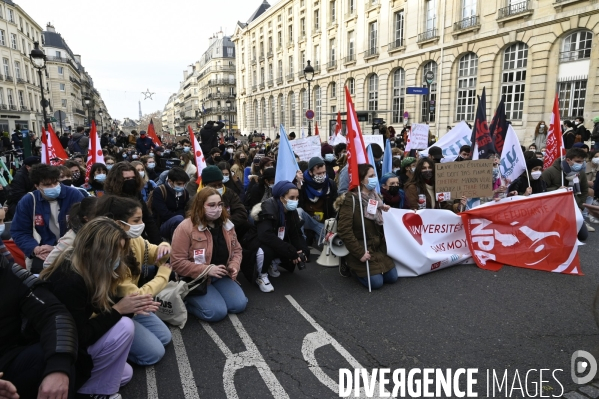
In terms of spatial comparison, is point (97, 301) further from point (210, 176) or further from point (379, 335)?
point (210, 176)

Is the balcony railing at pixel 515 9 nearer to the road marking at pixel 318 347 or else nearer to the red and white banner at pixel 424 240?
the red and white banner at pixel 424 240

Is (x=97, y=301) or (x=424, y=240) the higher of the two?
(x=97, y=301)

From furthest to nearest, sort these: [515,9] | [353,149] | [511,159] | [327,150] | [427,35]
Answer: [427,35], [515,9], [327,150], [511,159], [353,149]

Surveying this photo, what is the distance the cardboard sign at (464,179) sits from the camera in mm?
5723

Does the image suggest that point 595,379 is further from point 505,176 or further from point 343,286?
point 505,176

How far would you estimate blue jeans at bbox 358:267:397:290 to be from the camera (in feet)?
15.6

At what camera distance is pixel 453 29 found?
24.4 m

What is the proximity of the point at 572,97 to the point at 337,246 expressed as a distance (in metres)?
20.0

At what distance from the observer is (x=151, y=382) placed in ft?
10.0

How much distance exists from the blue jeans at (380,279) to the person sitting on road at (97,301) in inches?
113

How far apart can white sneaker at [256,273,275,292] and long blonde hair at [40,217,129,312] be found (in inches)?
93.5

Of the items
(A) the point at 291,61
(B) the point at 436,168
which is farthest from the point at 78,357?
(A) the point at 291,61

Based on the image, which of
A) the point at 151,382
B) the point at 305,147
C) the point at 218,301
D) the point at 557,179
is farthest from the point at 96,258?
the point at 557,179

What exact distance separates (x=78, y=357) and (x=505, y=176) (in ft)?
23.1
